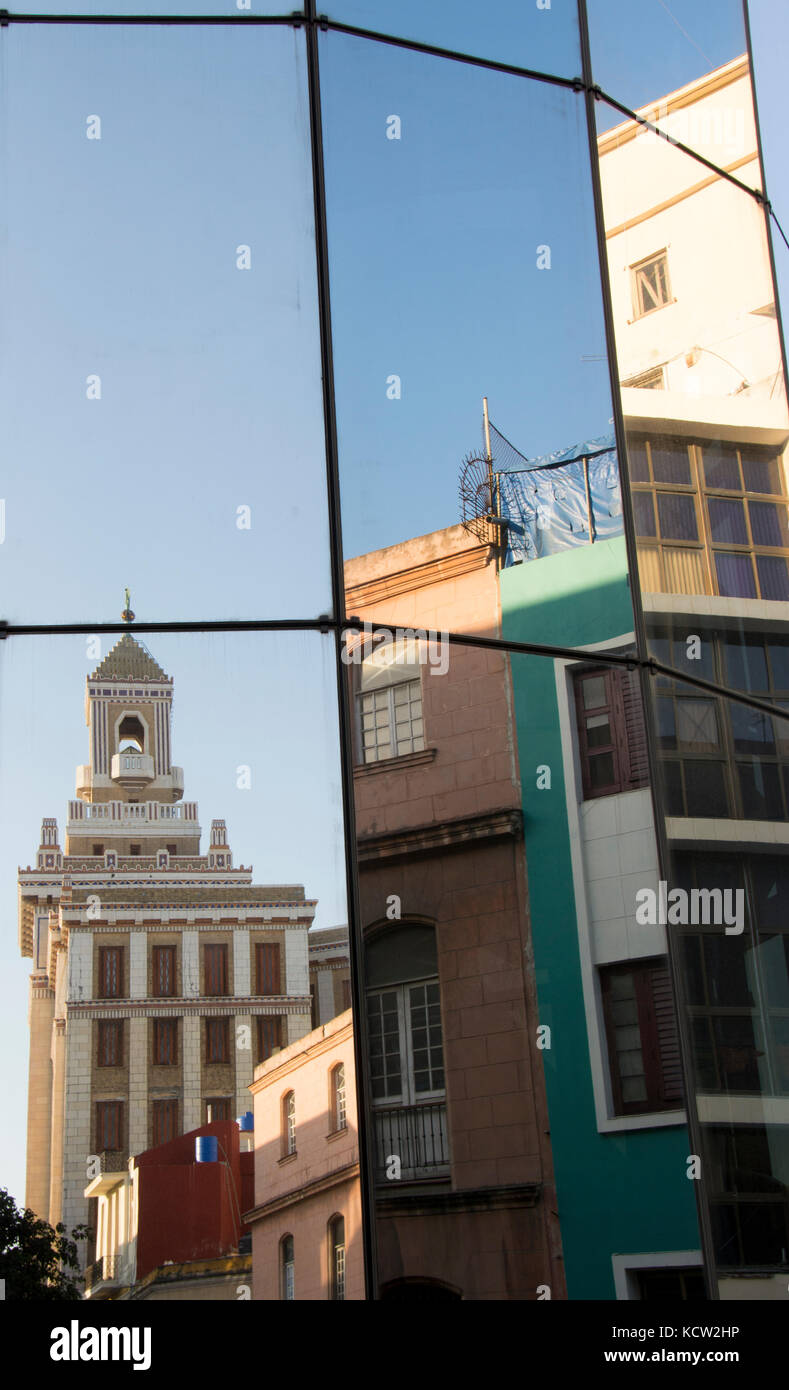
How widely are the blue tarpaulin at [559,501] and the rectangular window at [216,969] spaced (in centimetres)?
275

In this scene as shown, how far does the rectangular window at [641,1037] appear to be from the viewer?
24.0ft

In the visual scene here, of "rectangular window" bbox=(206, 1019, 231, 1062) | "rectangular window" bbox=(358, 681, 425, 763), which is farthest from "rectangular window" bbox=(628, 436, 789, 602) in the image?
"rectangular window" bbox=(206, 1019, 231, 1062)

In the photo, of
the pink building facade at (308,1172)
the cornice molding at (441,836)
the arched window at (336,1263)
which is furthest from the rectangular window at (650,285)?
the arched window at (336,1263)

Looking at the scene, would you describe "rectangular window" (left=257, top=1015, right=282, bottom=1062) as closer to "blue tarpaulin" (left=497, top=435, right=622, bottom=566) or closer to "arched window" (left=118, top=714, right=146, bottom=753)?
"arched window" (left=118, top=714, right=146, bottom=753)

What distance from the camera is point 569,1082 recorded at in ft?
23.5

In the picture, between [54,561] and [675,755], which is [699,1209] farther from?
[54,561]

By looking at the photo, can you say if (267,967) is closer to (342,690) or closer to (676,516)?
(342,690)

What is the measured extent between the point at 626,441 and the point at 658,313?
106 cm

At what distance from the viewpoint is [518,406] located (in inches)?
336

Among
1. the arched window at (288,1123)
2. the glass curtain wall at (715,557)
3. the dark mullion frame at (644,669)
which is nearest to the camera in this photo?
the arched window at (288,1123)

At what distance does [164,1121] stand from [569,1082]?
1927mm

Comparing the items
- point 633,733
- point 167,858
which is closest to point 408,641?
point 633,733

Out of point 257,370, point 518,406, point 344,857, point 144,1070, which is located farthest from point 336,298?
point 144,1070

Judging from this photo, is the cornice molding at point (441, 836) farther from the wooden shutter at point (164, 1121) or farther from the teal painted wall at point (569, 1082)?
the wooden shutter at point (164, 1121)
